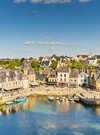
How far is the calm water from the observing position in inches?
1222

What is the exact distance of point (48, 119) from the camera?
118 feet

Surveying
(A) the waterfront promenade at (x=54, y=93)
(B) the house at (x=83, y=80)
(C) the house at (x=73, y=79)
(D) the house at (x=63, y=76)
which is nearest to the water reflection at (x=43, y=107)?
(A) the waterfront promenade at (x=54, y=93)

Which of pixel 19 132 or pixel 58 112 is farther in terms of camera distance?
pixel 58 112

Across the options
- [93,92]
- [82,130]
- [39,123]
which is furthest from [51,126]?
[93,92]

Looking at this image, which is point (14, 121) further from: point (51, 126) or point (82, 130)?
point (82, 130)

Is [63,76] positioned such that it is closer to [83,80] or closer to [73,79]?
[73,79]

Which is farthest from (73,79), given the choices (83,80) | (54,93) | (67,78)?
(54,93)

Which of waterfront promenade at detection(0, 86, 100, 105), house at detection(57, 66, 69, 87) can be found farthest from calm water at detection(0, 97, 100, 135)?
house at detection(57, 66, 69, 87)

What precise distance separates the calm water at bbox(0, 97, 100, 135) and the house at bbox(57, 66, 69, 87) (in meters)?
17.5

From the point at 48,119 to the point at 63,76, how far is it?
28696mm

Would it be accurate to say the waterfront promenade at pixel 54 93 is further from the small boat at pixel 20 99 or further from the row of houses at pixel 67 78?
the row of houses at pixel 67 78

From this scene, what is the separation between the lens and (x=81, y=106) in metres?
44.0

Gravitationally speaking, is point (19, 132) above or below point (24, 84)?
below

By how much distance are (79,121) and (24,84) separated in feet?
91.0
